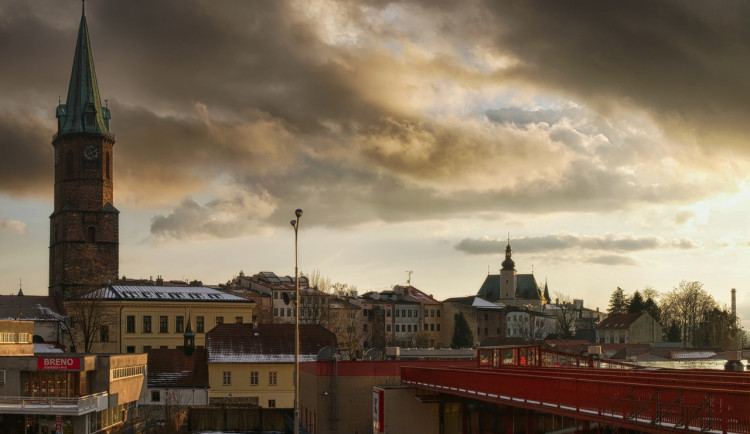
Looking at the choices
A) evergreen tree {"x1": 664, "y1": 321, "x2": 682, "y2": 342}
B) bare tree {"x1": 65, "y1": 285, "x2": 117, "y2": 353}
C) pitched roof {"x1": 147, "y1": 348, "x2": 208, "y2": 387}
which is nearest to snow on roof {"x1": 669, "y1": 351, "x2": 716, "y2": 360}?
pitched roof {"x1": 147, "y1": 348, "x2": 208, "y2": 387}

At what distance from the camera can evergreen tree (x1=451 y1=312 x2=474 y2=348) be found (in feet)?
484

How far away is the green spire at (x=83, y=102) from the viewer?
114312mm

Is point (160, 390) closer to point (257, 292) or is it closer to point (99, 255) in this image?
point (99, 255)

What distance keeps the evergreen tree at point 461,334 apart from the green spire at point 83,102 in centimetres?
6579

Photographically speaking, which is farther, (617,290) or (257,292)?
(617,290)

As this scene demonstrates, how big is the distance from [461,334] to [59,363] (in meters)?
101

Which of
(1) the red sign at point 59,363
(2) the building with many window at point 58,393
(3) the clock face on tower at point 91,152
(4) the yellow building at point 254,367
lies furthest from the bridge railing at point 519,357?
(3) the clock face on tower at point 91,152

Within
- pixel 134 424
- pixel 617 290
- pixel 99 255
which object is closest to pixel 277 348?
pixel 134 424

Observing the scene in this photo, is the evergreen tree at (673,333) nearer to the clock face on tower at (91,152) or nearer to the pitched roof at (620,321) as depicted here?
the pitched roof at (620,321)

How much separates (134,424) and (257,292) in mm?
79058

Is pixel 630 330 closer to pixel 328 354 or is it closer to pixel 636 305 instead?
pixel 636 305

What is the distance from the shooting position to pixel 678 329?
16250 cm

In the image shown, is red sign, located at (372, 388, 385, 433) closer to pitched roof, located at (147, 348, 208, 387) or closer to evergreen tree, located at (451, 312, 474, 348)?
pitched roof, located at (147, 348, 208, 387)

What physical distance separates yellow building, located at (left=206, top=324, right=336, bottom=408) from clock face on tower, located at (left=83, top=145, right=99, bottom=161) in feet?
161
